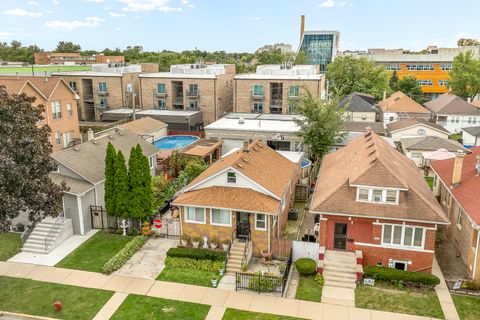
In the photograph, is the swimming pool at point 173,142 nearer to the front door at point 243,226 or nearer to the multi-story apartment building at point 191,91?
the multi-story apartment building at point 191,91

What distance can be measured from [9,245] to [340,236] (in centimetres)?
2159

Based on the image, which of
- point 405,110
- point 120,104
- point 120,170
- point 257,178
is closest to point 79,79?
point 120,104

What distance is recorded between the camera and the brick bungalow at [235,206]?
24969 millimetres

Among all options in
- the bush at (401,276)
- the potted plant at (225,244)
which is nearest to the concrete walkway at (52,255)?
the potted plant at (225,244)

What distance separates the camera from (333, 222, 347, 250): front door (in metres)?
24.4

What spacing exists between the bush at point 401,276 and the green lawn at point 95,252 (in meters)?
15.5

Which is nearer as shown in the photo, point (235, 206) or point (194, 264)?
point (194, 264)

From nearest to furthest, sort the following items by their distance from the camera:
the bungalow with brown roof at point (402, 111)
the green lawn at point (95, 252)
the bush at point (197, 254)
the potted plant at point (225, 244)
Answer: the bush at point (197, 254)
the green lawn at point (95, 252)
the potted plant at point (225, 244)
the bungalow with brown roof at point (402, 111)

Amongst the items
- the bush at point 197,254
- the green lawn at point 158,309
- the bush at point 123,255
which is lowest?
the green lawn at point 158,309

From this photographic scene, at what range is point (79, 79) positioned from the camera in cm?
6297

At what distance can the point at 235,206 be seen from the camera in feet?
81.5

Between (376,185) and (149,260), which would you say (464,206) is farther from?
(149,260)

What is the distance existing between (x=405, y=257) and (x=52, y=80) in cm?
3798

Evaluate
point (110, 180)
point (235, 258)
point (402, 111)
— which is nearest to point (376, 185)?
point (235, 258)
